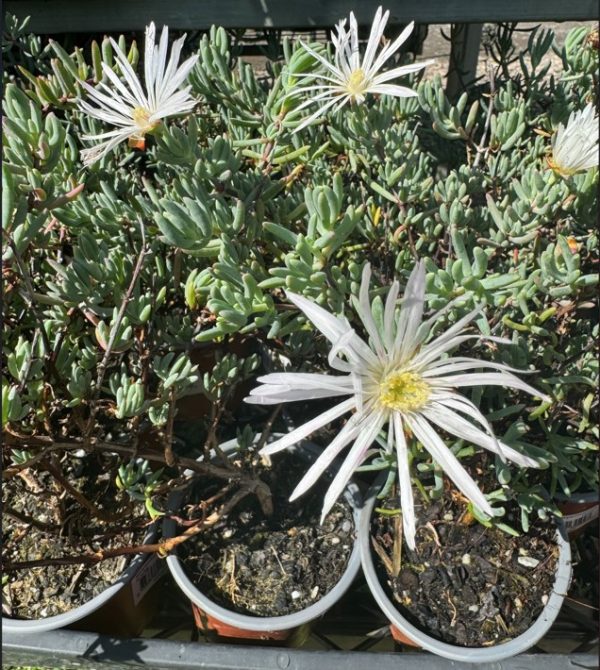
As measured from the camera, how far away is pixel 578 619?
110cm

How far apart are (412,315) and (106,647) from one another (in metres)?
0.65

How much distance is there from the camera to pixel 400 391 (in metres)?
0.64

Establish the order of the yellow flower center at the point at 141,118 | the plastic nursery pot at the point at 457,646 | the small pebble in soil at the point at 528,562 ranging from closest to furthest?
the yellow flower center at the point at 141,118 < the plastic nursery pot at the point at 457,646 < the small pebble in soil at the point at 528,562

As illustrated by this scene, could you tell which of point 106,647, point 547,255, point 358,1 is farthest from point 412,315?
point 358,1

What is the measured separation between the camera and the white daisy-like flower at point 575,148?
76 cm

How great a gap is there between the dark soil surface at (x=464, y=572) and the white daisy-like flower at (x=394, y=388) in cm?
39

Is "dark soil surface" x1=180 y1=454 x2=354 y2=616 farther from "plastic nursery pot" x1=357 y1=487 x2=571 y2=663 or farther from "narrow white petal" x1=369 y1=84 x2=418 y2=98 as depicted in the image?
"narrow white petal" x1=369 y1=84 x2=418 y2=98

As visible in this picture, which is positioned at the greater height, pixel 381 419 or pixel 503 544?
pixel 381 419

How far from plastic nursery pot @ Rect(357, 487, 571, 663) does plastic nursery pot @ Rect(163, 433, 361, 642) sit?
0.03 meters

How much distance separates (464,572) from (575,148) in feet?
2.02

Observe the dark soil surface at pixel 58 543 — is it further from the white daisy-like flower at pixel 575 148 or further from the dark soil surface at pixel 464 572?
the white daisy-like flower at pixel 575 148

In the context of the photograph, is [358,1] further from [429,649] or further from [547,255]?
[429,649]

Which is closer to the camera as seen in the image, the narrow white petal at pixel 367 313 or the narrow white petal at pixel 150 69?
the narrow white petal at pixel 367 313

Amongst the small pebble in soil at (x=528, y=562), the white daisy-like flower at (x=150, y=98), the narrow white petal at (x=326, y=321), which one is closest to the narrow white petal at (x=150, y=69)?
the white daisy-like flower at (x=150, y=98)
